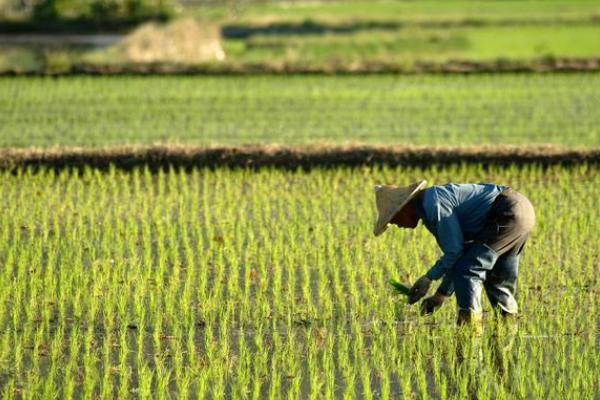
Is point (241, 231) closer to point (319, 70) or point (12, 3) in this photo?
point (319, 70)

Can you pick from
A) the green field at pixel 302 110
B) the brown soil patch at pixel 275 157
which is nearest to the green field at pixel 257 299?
the brown soil patch at pixel 275 157

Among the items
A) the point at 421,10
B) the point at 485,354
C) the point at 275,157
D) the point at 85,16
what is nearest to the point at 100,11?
the point at 85,16

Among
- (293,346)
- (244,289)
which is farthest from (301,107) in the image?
(293,346)

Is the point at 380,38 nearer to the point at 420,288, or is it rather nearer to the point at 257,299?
the point at 257,299

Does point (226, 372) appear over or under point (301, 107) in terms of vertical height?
under

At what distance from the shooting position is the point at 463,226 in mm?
6230

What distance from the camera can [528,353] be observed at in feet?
20.6

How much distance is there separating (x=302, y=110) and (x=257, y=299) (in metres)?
7.42

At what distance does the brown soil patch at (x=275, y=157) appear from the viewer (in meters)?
11.1

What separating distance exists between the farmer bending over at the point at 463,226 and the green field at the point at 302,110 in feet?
19.9

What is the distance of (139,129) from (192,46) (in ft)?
21.8

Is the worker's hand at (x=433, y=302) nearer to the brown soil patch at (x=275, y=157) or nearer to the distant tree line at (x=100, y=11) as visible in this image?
the brown soil patch at (x=275, y=157)

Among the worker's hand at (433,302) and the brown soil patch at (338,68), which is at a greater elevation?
the brown soil patch at (338,68)

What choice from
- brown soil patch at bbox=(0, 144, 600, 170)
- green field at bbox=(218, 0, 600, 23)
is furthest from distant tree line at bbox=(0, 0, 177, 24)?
brown soil patch at bbox=(0, 144, 600, 170)
